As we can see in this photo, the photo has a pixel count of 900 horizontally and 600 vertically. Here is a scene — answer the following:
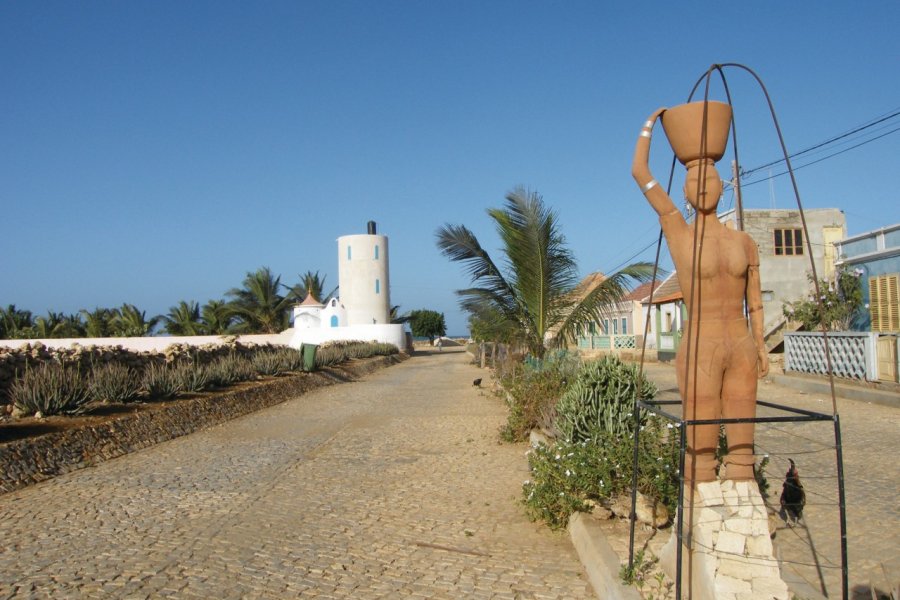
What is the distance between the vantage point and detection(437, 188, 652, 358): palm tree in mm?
12812

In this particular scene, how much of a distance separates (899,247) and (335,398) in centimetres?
1461

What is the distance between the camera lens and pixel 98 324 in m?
45.2

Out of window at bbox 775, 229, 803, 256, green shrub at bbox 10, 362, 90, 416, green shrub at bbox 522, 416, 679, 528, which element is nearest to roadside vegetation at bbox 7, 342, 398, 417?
green shrub at bbox 10, 362, 90, 416

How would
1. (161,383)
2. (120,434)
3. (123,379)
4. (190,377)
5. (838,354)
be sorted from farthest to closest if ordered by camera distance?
(838,354) → (190,377) → (161,383) → (123,379) → (120,434)

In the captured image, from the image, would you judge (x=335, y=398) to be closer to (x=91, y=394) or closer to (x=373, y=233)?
(x=91, y=394)

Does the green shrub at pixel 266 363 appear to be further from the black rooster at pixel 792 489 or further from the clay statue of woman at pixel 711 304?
the clay statue of woman at pixel 711 304

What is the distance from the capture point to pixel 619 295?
12.9 meters

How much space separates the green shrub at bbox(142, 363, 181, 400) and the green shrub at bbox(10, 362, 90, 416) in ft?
5.87

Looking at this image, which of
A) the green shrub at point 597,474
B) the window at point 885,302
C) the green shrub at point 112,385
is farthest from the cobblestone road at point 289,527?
the window at point 885,302

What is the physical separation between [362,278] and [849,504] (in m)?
42.2

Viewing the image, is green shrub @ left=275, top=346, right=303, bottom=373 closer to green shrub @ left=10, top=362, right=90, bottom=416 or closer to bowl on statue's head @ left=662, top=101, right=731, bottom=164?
green shrub @ left=10, top=362, right=90, bottom=416

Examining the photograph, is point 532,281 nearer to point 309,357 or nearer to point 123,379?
point 123,379

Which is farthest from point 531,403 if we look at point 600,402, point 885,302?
point 885,302

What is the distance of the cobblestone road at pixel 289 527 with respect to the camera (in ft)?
15.1
